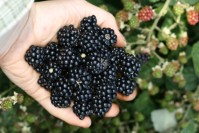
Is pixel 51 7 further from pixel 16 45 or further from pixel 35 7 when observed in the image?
pixel 16 45

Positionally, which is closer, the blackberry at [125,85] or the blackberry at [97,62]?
the blackberry at [97,62]

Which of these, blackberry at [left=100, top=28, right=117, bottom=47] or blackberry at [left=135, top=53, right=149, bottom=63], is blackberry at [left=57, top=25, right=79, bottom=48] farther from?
blackberry at [left=135, top=53, right=149, bottom=63]

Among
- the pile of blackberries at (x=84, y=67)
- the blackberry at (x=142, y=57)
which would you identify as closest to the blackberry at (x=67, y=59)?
the pile of blackberries at (x=84, y=67)

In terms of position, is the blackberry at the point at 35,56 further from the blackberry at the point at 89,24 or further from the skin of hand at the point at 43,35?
the blackberry at the point at 89,24

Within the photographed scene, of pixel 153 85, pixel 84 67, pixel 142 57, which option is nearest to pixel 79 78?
pixel 84 67

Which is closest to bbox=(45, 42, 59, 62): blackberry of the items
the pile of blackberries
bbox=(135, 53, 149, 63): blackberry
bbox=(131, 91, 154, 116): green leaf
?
the pile of blackberries

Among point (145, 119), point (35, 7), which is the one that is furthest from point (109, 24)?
point (145, 119)
